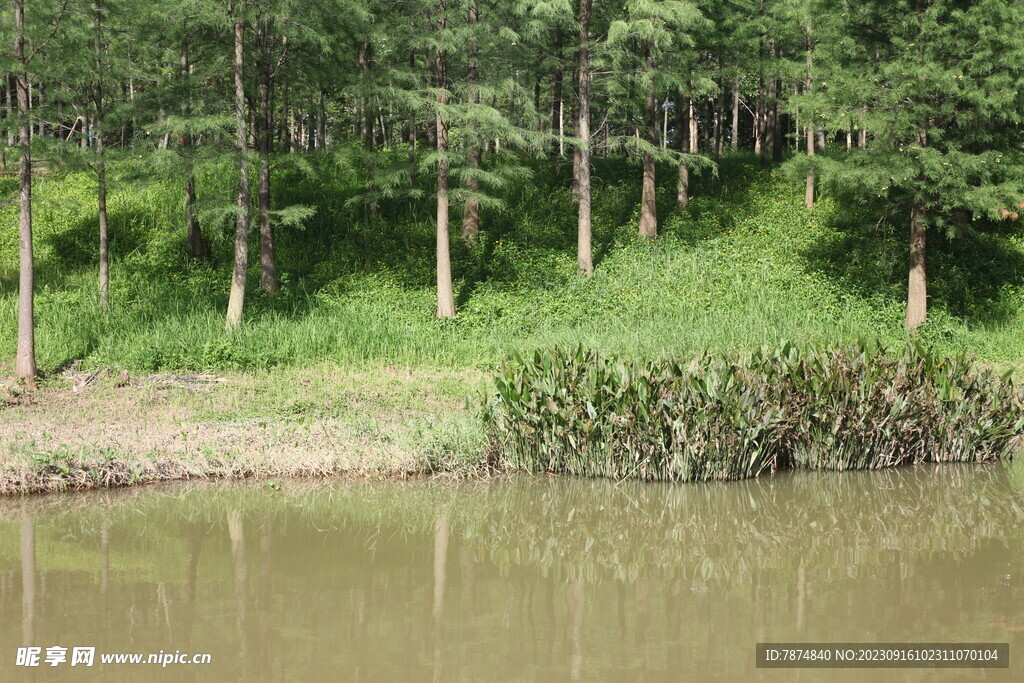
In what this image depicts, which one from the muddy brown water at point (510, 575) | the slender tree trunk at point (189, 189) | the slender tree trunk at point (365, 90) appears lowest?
the muddy brown water at point (510, 575)

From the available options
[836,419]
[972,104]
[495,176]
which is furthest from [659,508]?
[972,104]

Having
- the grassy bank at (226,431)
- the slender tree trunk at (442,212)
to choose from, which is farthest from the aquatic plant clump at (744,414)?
the slender tree trunk at (442,212)

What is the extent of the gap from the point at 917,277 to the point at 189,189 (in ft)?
54.0

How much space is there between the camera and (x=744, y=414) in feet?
33.5

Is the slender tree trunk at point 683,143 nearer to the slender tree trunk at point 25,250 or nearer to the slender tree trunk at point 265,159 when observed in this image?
the slender tree trunk at point 265,159

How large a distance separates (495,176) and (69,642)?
1469 centimetres

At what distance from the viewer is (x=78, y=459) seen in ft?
32.9

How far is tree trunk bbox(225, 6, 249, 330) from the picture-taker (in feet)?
58.2

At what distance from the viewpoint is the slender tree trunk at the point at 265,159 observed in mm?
19422

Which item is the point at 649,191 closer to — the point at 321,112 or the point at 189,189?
the point at 189,189

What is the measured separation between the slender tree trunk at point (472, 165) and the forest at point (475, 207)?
78 mm

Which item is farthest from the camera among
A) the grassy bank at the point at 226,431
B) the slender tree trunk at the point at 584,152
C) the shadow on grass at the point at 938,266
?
the slender tree trunk at the point at 584,152

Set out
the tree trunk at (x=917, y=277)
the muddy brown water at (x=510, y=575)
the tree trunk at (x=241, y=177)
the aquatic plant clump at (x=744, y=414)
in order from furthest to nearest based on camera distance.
A: 1. the tree trunk at (x=917, y=277)
2. the tree trunk at (x=241, y=177)
3. the aquatic plant clump at (x=744, y=414)
4. the muddy brown water at (x=510, y=575)

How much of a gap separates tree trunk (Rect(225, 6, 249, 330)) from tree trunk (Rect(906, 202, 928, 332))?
13727 millimetres
